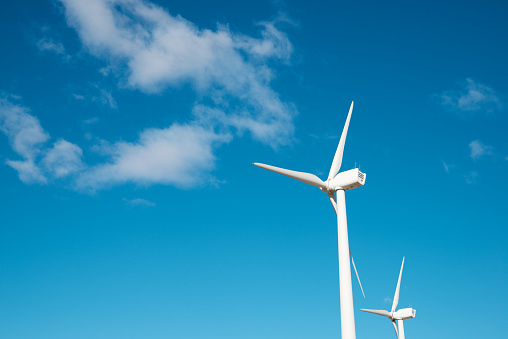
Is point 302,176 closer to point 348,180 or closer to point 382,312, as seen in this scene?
point 348,180

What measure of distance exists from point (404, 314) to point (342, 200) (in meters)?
53.1

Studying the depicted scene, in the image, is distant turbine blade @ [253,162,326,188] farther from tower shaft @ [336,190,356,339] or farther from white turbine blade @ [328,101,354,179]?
tower shaft @ [336,190,356,339]

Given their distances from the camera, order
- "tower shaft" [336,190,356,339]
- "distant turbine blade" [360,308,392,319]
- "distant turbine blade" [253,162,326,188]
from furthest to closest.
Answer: "distant turbine blade" [360,308,392,319]
"distant turbine blade" [253,162,326,188]
"tower shaft" [336,190,356,339]

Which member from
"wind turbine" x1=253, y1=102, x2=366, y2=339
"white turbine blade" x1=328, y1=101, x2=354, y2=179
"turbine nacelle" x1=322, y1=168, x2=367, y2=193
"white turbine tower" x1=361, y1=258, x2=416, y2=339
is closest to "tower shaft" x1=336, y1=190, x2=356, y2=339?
"wind turbine" x1=253, y1=102, x2=366, y2=339

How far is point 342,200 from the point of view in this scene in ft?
122

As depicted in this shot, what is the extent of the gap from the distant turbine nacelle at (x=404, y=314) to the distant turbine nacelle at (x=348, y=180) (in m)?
52.1

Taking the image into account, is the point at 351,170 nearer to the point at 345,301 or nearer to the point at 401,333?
the point at 345,301

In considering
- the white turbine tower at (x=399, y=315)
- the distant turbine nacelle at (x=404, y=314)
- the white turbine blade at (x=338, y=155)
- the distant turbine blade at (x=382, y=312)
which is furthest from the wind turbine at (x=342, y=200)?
the distant turbine nacelle at (x=404, y=314)

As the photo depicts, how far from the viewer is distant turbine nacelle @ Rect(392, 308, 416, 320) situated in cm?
7996

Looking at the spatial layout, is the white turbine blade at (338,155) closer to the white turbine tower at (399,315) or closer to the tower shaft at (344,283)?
the tower shaft at (344,283)

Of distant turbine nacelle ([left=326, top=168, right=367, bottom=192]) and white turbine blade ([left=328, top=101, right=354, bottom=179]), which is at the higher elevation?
white turbine blade ([left=328, top=101, right=354, bottom=179])

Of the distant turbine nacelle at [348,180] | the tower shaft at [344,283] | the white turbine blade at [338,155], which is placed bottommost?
the tower shaft at [344,283]

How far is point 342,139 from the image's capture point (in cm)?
4338

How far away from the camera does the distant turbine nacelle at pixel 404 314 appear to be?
7996 cm
